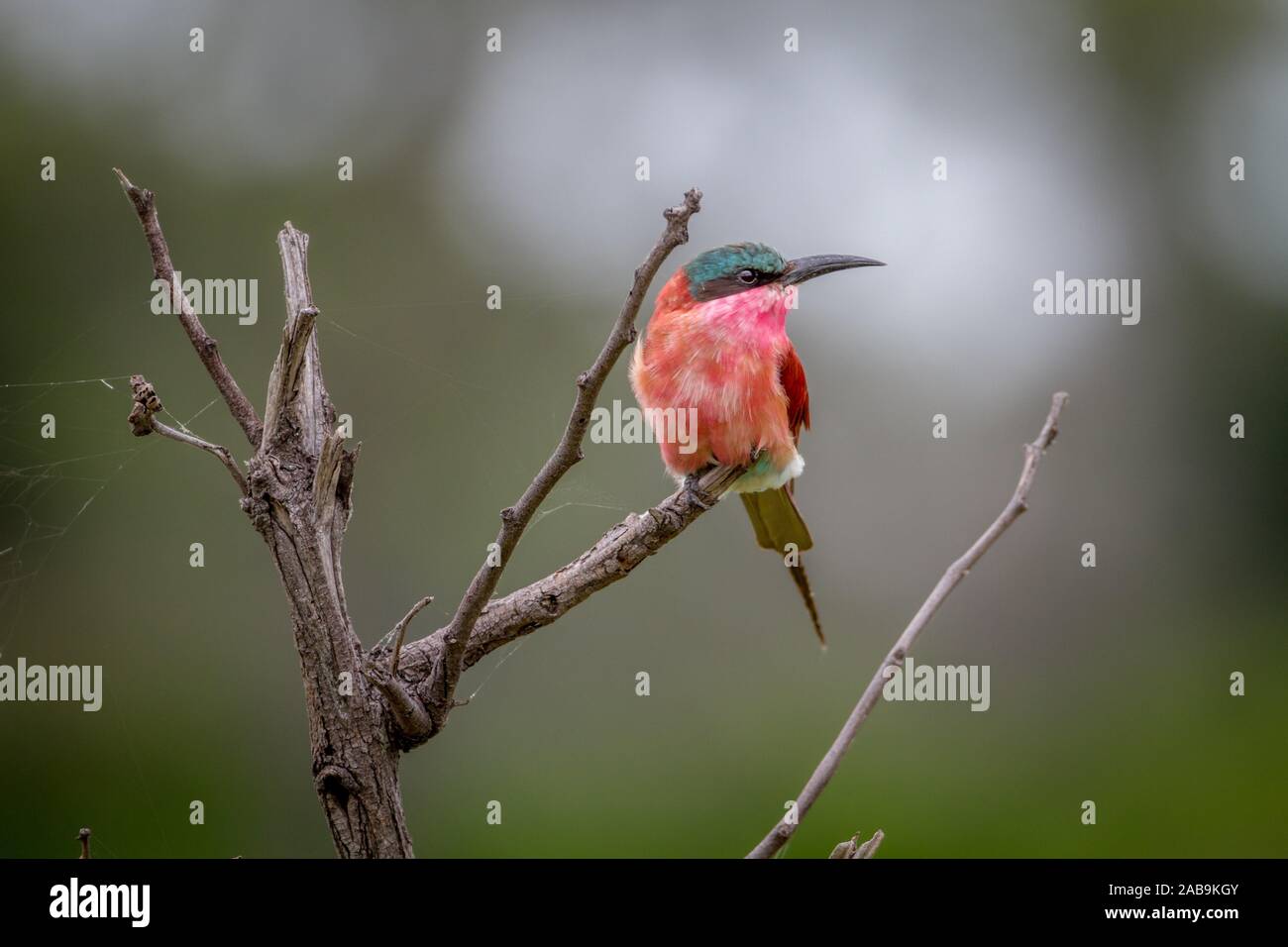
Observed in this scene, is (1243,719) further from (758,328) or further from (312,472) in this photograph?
(312,472)

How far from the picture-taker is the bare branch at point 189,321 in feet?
5.71

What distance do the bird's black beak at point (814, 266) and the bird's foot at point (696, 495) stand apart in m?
0.65

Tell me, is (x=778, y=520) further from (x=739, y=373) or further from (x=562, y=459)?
(x=562, y=459)

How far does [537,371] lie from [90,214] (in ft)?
6.11

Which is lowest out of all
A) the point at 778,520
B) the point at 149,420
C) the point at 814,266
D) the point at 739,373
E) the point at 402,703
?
the point at 402,703

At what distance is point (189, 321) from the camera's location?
70.9 inches

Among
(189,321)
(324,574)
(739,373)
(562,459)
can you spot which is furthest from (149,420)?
(739,373)

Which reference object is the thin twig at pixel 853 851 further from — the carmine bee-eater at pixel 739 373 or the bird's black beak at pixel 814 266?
the bird's black beak at pixel 814 266

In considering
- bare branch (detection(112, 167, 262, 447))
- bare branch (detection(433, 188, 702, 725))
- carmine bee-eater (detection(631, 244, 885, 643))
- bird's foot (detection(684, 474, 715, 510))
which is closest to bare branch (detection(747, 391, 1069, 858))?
bare branch (detection(433, 188, 702, 725))

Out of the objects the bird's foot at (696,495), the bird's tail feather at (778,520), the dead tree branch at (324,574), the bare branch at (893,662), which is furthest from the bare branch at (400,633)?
the bird's tail feather at (778,520)

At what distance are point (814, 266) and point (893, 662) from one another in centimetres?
134

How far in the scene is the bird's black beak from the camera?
267 cm

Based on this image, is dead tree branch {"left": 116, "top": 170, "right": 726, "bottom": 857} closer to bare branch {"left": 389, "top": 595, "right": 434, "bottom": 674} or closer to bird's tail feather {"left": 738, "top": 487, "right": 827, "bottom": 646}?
bare branch {"left": 389, "top": 595, "right": 434, "bottom": 674}

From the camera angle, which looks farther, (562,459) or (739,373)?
(739,373)
